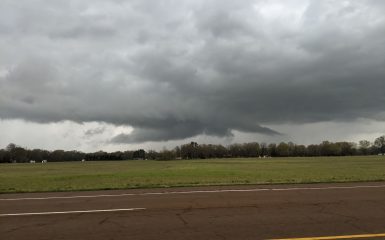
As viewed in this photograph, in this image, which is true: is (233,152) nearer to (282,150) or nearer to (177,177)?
(282,150)

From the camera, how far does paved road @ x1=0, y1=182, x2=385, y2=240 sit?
9125 millimetres

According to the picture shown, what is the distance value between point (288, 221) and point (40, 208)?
7444 millimetres

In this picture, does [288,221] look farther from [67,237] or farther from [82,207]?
[82,207]

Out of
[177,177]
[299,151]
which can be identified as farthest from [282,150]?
[177,177]

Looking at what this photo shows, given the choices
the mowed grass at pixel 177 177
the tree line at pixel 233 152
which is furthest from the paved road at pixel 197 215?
the tree line at pixel 233 152

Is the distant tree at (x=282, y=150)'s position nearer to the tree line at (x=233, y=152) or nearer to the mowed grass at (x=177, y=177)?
the tree line at (x=233, y=152)

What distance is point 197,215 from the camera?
447 inches

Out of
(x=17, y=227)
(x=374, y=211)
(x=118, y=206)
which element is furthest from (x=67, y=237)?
(x=374, y=211)

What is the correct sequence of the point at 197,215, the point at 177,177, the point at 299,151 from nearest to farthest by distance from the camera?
the point at 197,215 < the point at 177,177 < the point at 299,151

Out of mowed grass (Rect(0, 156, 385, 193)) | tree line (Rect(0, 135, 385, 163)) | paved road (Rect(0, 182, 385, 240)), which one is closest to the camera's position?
paved road (Rect(0, 182, 385, 240))

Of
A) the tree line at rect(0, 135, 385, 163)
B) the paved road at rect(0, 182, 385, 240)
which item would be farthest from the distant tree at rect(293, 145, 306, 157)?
the paved road at rect(0, 182, 385, 240)

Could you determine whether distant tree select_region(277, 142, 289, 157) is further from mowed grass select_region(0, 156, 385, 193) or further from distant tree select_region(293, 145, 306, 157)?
mowed grass select_region(0, 156, 385, 193)

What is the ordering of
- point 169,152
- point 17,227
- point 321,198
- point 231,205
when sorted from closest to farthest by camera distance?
1. point 17,227
2. point 231,205
3. point 321,198
4. point 169,152

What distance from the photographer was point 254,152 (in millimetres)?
193250
